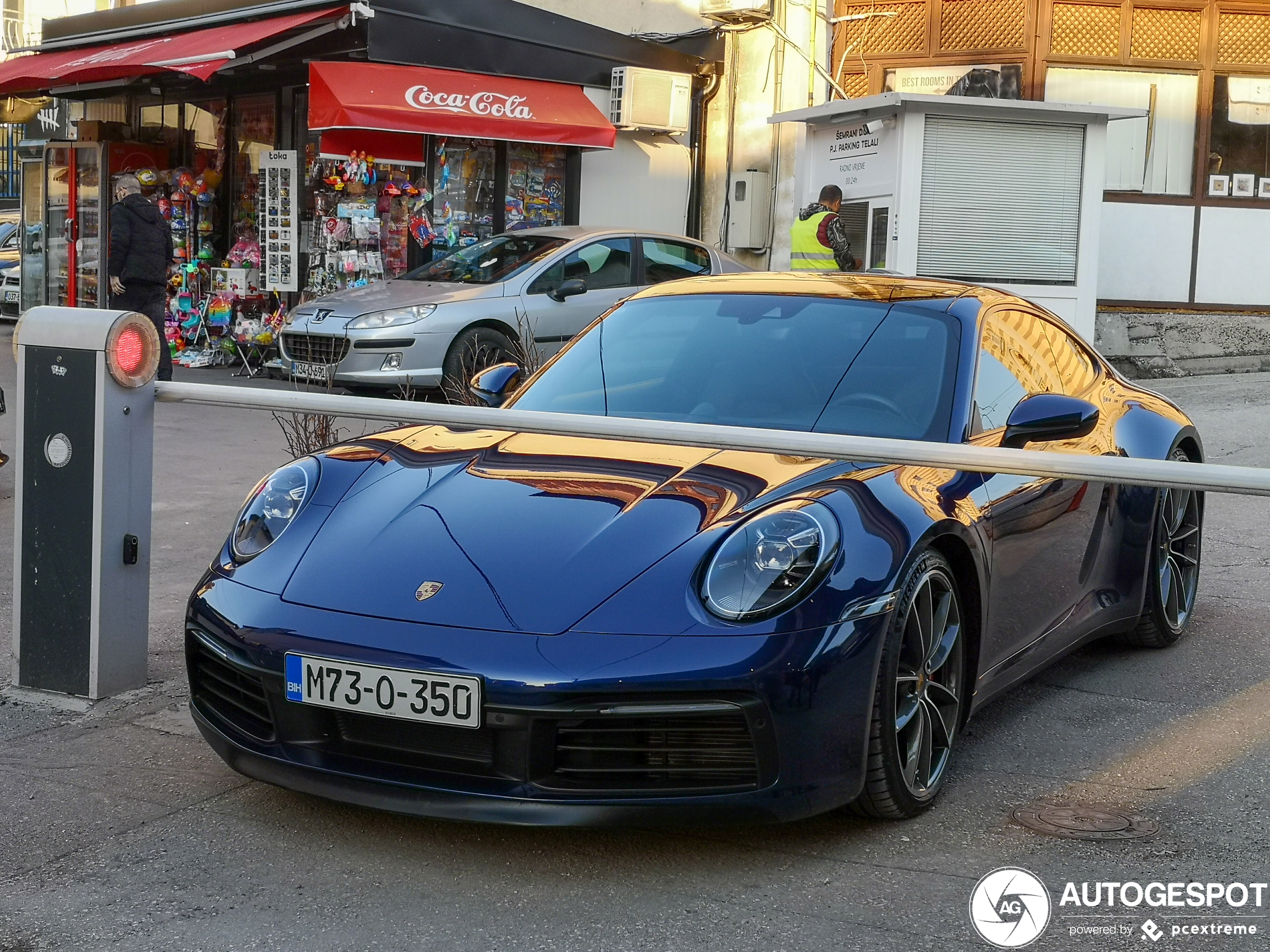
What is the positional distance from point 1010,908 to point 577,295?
33.1 ft

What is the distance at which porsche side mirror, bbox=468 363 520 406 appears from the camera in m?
5.11

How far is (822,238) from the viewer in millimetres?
11820

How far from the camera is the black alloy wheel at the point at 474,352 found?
1223 cm

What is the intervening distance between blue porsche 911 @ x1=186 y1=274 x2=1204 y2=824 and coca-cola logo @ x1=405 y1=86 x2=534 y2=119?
1011cm

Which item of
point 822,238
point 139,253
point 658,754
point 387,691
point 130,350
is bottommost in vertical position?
point 658,754

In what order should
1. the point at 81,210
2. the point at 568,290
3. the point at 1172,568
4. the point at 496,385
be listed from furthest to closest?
1. the point at 81,210
2. the point at 568,290
3. the point at 1172,568
4. the point at 496,385

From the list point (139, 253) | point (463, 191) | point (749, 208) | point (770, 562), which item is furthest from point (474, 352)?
point (770, 562)

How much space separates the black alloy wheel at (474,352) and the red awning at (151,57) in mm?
3377

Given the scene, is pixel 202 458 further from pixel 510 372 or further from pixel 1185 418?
pixel 1185 418

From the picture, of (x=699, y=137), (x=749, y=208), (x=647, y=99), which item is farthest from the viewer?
(x=699, y=137)

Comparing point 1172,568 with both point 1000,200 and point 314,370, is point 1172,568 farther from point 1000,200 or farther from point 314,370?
point 1000,200

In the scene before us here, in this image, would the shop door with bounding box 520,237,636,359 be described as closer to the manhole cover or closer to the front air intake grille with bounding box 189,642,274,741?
the front air intake grille with bounding box 189,642,274,741

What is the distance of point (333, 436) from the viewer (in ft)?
24.7
